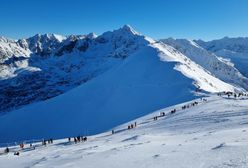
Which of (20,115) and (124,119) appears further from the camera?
(20,115)

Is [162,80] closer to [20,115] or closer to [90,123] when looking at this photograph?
[90,123]

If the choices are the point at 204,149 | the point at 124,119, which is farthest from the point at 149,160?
the point at 124,119

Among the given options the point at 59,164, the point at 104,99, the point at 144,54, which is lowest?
the point at 59,164

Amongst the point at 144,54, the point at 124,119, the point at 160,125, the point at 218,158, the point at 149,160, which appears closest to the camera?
the point at 218,158

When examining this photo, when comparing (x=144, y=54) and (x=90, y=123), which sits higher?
(x=144, y=54)

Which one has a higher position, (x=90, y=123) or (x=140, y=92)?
(x=140, y=92)

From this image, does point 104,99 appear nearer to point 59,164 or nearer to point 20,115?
point 20,115

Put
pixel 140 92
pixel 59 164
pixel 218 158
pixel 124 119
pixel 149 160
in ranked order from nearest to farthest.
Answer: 1. pixel 218 158
2. pixel 149 160
3. pixel 59 164
4. pixel 124 119
5. pixel 140 92

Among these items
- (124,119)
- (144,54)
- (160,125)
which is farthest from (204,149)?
(144,54)

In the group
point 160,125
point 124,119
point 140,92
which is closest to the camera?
point 160,125
